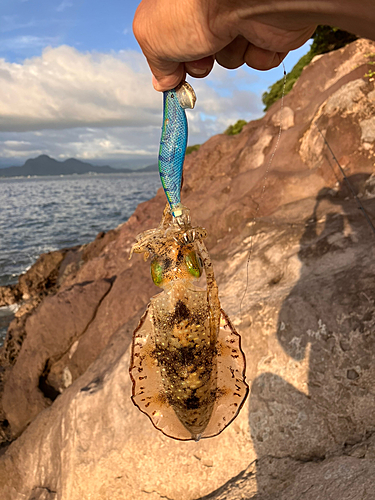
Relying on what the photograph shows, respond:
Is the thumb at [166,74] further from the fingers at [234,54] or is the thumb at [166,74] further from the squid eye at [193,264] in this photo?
the squid eye at [193,264]

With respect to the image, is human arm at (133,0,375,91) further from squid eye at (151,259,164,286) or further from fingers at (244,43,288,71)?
squid eye at (151,259,164,286)

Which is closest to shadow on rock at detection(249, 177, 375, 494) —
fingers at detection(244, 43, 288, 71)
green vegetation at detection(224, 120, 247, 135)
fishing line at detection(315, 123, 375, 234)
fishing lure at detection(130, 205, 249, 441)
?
fishing line at detection(315, 123, 375, 234)

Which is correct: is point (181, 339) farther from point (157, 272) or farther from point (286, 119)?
point (286, 119)

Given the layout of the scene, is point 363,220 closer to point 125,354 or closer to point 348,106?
point 348,106

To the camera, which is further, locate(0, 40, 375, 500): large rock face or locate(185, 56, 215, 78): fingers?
locate(0, 40, 375, 500): large rock face

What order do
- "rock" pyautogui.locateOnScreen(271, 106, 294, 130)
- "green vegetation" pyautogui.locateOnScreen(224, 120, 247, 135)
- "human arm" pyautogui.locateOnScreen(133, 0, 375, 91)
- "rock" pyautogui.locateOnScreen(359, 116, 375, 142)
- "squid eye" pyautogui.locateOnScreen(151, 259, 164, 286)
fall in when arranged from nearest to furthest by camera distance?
"human arm" pyautogui.locateOnScreen(133, 0, 375, 91) < "squid eye" pyautogui.locateOnScreen(151, 259, 164, 286) < "rock" pyautogui.locateOnScreen(359, 116, 375, 142) < "rock" pyautogui.locateOnScreen(271, 106, 294, 130) < "green vegetation" pyautogui.locateOnScreen(224, 120, 247, 135)

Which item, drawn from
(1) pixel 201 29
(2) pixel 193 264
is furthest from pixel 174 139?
(2) pixel 193 264

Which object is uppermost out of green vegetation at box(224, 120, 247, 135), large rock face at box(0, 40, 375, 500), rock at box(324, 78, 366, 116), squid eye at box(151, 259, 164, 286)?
green vegetation at box(224, 120, 247, 135)
